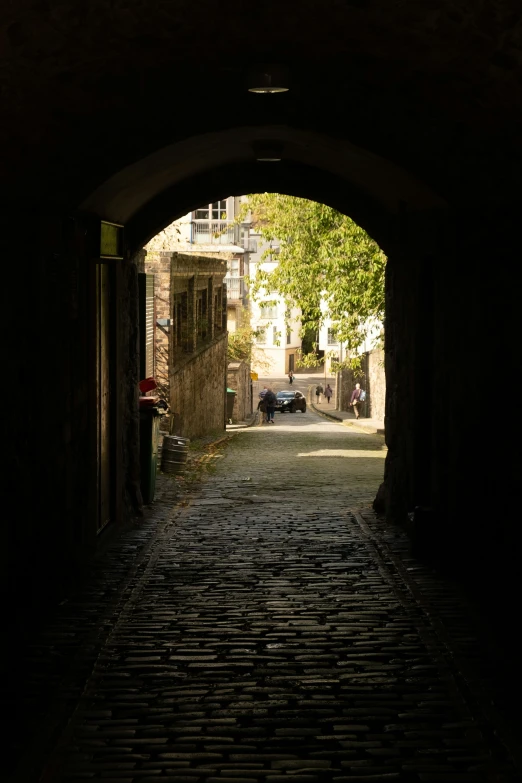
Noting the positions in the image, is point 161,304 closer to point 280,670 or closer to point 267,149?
point 267,149

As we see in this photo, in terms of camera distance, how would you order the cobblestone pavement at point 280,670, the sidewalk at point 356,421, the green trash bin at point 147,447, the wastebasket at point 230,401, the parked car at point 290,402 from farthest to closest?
the parked car at point 290,402, the wastebasket at point 230,401, the sidewalk at point 356,421, the green trash bin at point 147,447, the cobblestone pavement at point 280,670

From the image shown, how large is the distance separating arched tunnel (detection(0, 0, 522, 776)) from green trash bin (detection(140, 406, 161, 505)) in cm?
42

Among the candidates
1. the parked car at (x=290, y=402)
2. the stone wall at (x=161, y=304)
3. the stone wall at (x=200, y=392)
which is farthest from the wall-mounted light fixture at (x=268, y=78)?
the parked car at (x=290, y=402)

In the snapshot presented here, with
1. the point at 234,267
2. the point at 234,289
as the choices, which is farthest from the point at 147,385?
the point at 234,267

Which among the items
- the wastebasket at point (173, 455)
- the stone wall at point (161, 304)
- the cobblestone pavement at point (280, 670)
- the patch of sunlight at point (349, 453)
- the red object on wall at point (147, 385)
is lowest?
the patch of sunlight at point (349, 453)

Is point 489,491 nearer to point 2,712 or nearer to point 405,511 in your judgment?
point 405,511

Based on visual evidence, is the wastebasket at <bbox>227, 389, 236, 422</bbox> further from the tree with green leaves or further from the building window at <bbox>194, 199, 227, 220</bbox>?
the tree with green leaves

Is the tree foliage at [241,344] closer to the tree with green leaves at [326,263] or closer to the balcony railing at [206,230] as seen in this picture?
the balcony railing at [206,230]

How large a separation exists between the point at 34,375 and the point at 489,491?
340cm

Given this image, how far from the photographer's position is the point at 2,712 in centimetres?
607

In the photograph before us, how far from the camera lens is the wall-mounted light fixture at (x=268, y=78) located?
7344mm

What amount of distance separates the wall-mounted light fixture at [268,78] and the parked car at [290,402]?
45.6m

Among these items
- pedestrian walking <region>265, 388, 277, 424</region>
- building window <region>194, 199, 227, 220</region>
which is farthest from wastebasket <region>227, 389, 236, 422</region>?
building window <region>194, 199, 227, 220</region>

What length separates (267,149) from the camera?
11500 mm
